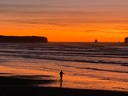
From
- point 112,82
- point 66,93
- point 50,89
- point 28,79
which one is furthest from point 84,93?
point 28,79

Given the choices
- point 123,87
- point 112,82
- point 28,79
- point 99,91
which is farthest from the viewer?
point 28,79

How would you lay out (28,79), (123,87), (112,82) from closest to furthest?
(123,87), (112,82), (28,79)

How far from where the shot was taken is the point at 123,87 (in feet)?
84.8

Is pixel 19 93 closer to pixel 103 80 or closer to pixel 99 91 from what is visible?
pixel 99 91

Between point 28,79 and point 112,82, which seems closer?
point 112,82

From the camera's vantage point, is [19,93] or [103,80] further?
[103,80]

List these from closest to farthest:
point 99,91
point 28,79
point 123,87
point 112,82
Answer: point 99,91 < point 123,87 < point 112,82 < point 28,79

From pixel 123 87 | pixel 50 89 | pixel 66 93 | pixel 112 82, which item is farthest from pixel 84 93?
pixel 112 82

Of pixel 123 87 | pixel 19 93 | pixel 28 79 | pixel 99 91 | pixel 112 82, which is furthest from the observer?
pixel 28 79

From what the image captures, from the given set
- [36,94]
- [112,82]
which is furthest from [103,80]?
→ [36,94]

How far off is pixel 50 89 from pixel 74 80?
575 cm

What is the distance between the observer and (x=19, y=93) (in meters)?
21.9

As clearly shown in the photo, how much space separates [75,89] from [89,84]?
117 inches

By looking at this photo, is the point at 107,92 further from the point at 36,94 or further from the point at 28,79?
the point at 28,79
